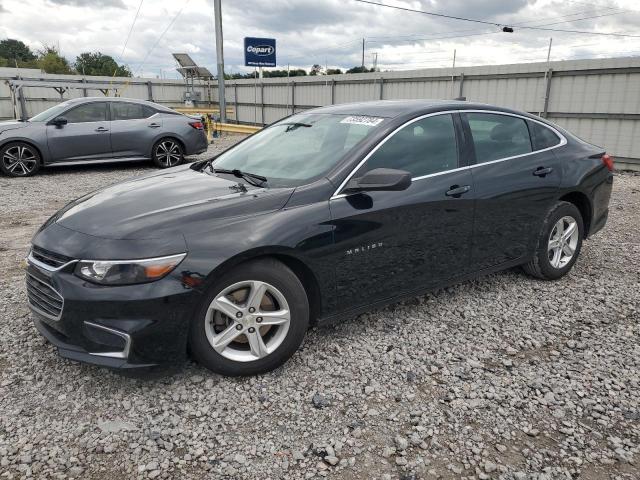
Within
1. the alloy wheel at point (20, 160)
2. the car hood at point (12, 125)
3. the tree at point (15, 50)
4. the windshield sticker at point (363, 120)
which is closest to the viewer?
the windshield sticker at point (363, 120)

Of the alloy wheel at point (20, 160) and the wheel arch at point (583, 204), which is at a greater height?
the wheel arch at point (583, 204)

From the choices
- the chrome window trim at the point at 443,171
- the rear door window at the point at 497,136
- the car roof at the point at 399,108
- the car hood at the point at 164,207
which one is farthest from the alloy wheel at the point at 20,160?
the rear door window at the point at 497,136

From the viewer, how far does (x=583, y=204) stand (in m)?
4.77

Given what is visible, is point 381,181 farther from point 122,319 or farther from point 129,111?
point 129,111

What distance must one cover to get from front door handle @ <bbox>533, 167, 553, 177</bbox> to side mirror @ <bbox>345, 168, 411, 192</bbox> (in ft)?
5.59

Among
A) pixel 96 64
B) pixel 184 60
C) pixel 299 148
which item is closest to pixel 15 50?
pixel 96 64

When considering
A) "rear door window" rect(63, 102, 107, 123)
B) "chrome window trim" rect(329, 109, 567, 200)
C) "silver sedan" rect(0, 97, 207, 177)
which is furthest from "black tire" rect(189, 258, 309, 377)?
"rear door window" rect(63, 102, 107, 123)

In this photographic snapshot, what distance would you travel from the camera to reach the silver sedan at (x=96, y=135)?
9.91 m

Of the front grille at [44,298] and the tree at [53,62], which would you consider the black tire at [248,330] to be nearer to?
the front grille at [44,298]

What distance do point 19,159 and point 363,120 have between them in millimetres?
8833

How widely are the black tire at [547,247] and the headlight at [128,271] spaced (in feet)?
10.7

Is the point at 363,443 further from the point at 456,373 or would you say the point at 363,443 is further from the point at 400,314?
the point at 400,314

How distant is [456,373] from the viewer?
3145 mm

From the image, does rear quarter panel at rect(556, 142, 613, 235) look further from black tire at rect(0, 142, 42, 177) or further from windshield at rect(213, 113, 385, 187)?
black tire at rect(0, 142, 42, 177)
